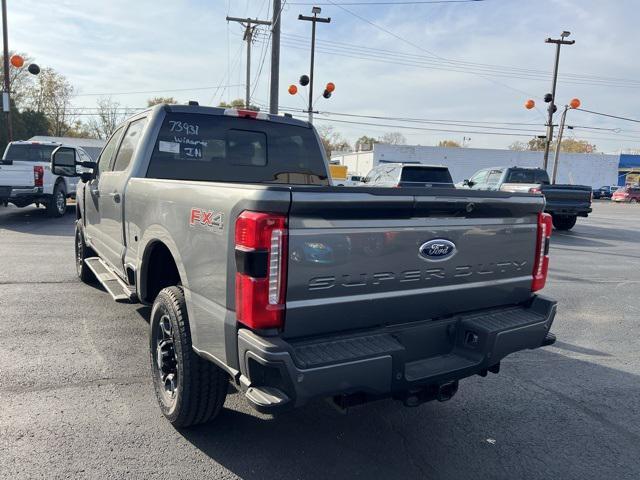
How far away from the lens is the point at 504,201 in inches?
121

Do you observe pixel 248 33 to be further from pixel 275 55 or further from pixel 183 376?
pixel 183 376

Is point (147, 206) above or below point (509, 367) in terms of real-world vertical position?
above

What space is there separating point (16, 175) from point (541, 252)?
13357mm

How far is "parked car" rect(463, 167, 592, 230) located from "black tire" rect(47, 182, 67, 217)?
11.9m

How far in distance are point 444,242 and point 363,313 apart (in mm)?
644

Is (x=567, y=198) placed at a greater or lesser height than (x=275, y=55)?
lesser

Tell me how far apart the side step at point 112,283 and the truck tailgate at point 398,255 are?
2.19m

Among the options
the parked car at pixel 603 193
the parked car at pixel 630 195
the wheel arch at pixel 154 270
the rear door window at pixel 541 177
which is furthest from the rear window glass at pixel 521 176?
the parked car at pixel 603 193

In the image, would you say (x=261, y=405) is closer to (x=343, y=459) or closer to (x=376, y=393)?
(x=376, y=393)

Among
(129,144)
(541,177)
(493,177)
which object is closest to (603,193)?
(541,177)

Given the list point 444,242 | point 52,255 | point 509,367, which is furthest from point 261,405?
point 52,255

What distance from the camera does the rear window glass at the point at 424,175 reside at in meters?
13.7

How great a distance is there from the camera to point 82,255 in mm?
6777

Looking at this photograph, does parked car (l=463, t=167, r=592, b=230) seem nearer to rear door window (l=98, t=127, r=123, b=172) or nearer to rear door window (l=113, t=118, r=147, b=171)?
rear door window (l=98, t=127, r=123, b=172)
